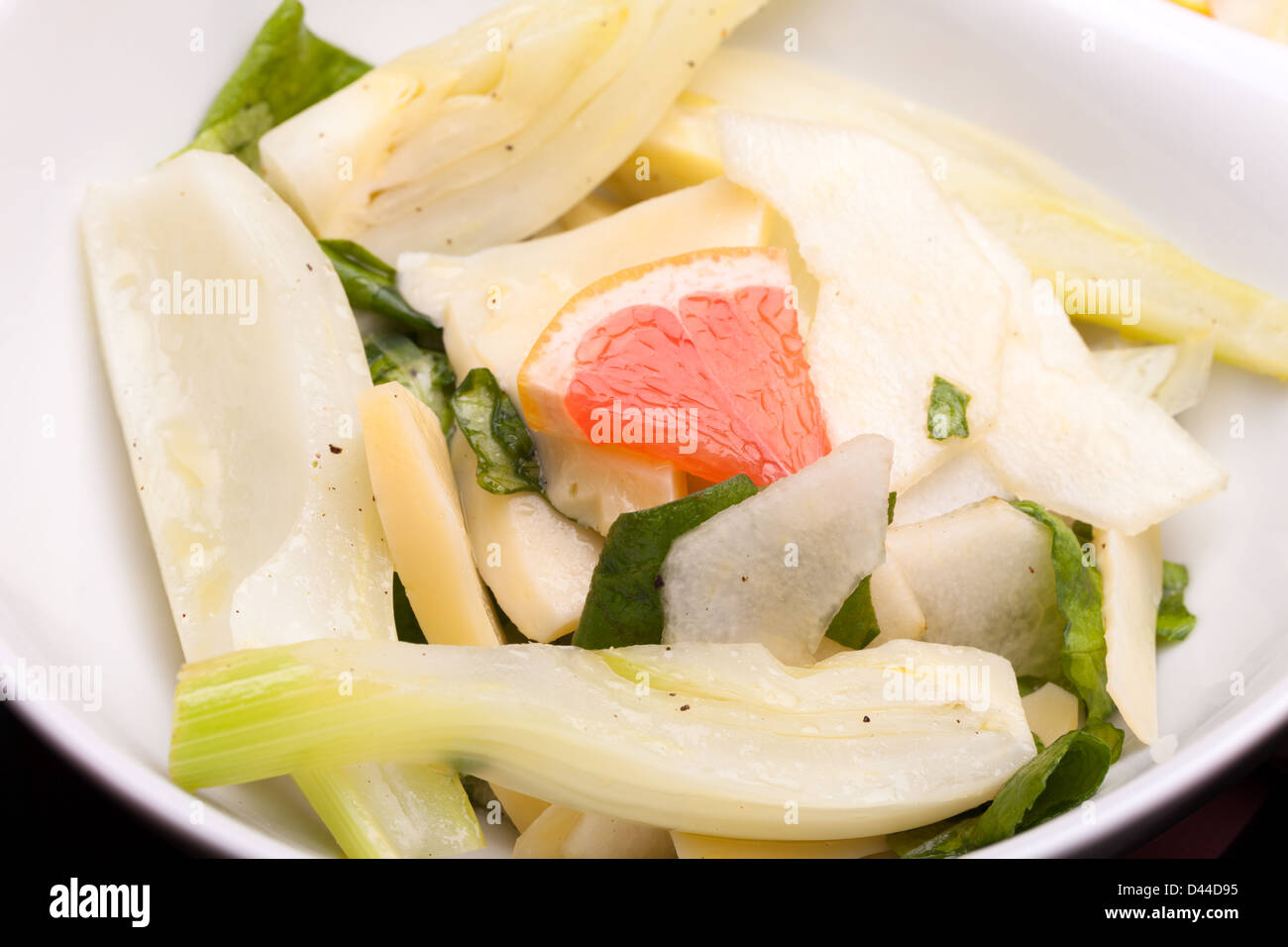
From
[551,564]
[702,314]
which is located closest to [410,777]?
[551,564]

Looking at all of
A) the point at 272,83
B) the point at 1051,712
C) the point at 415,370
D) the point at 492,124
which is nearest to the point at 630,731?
the point at 1051,712

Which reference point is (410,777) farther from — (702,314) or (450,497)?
(702,314)

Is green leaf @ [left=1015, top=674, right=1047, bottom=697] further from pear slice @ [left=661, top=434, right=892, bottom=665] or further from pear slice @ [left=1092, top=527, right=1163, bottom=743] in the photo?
pear slice @ [left=661, top=434, right=892, bottom=665]

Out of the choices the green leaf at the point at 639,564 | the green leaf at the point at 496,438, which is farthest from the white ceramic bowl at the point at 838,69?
the green leaf at the point at 496,438

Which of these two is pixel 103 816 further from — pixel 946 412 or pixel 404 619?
pixel 946 412
